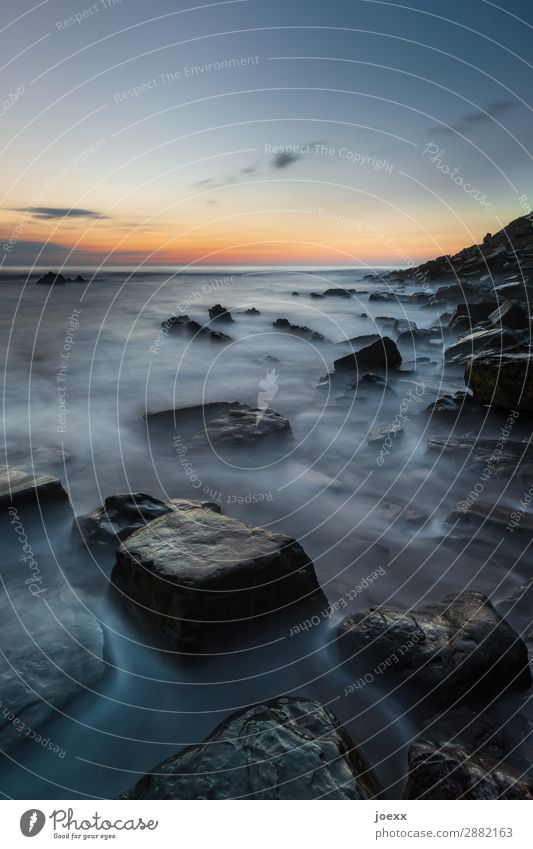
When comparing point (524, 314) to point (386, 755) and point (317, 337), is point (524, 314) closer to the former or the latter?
point (317, 337)

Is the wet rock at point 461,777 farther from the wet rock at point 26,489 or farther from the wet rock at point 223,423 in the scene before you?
the wet rock at point 223,423

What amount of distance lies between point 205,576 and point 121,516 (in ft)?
4.94

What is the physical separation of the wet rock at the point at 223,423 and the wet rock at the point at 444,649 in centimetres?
363

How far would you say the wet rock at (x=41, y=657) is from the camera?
2.63m

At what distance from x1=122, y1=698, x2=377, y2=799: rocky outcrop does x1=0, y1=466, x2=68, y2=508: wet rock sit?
298cm

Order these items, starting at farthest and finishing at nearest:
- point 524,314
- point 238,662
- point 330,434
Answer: point 524,314, point 330,434, point 238,662

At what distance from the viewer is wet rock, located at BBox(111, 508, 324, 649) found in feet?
10.2

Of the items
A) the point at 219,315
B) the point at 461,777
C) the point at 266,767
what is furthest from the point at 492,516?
the point at 219,315

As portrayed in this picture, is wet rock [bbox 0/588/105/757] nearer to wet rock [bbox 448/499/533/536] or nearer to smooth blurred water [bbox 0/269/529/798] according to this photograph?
smooth blurred water [bbox 0/269/529/798]

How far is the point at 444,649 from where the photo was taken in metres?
2.95

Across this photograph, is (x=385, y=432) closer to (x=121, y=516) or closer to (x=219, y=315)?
(x=121, y=516)

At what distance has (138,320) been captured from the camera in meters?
19.2
